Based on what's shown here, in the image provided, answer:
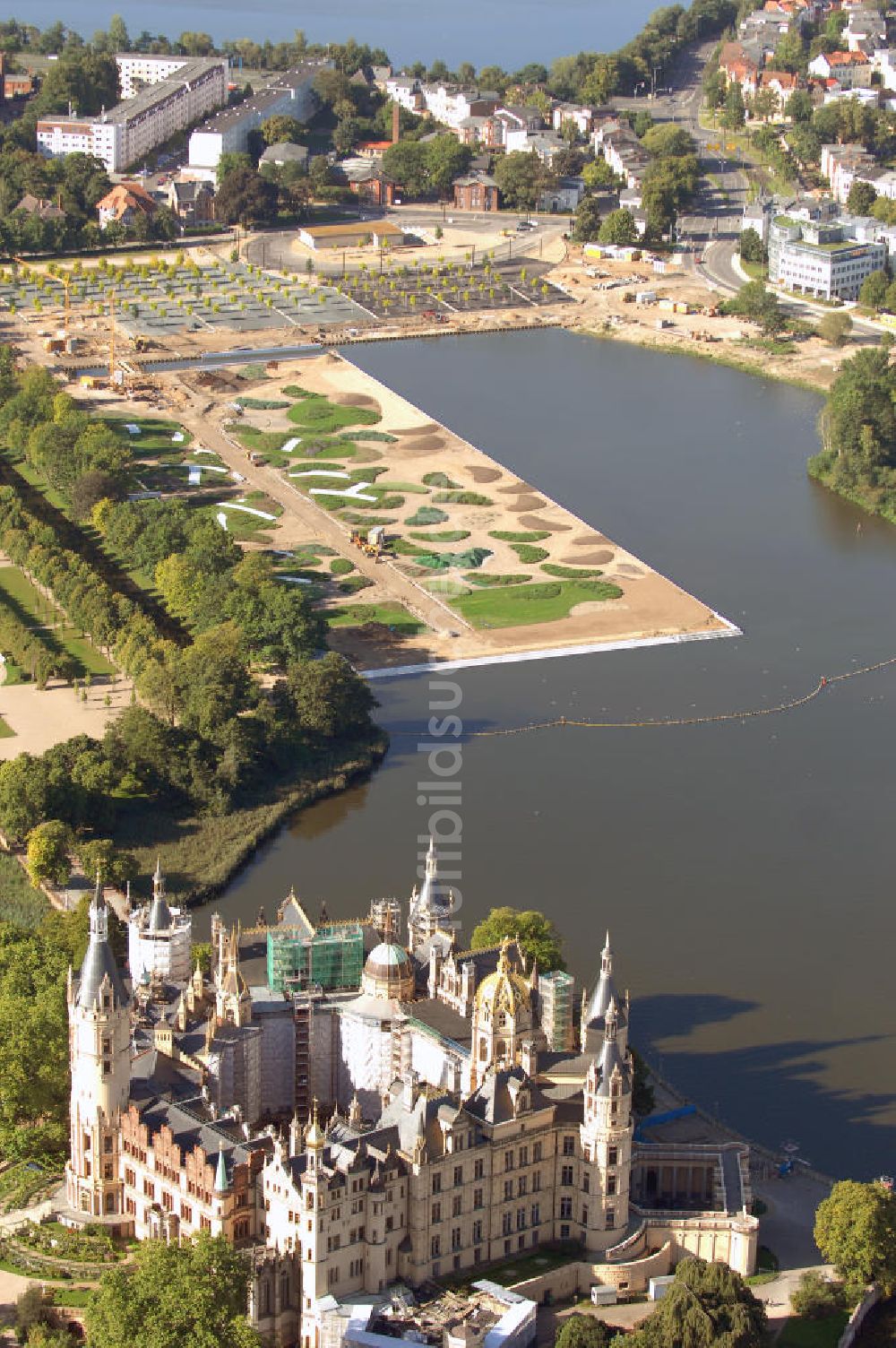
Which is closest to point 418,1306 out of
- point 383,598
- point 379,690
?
point 379,690

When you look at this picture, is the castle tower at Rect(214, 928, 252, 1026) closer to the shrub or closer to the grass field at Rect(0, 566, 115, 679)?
the grass field at Rect(0, 566, 115, 679)

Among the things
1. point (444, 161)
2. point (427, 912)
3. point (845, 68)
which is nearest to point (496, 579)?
point (427, 912)

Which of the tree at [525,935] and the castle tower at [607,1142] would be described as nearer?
the castle tower at [607,1142]

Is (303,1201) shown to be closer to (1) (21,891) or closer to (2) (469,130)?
(1) (21,891)

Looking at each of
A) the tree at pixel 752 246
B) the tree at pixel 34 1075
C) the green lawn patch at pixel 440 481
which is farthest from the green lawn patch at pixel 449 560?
the tree at pixel 752 246

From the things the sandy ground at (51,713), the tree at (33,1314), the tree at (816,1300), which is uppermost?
the sandy ground at (51,713)

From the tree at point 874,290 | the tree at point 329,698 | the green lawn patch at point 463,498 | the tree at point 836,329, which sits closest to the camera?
the tree at point 329,698

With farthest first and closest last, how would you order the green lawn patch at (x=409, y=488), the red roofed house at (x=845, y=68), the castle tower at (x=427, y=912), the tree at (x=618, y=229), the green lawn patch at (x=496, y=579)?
the red roofed house at (x=845, y=68) < the tree at (x=618, y=229) < the green lawn patch at (x=409, y=488) < the green lawn patch at (x=496, y=579) < the castle tower at (x=427, y=912)

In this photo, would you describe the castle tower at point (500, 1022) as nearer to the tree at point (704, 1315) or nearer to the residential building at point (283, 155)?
the tree at point (704, 1315)
